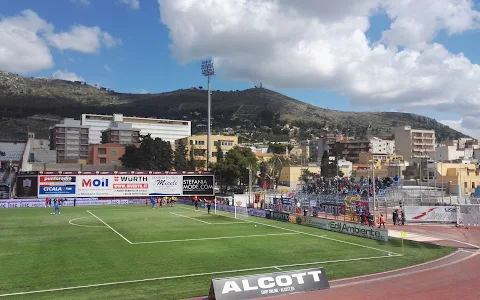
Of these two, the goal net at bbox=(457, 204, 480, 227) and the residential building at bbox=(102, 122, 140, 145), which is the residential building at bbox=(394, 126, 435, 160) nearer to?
the residential building at bbox=(102, 122, 140, 145)

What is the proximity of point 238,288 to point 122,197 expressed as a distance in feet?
195

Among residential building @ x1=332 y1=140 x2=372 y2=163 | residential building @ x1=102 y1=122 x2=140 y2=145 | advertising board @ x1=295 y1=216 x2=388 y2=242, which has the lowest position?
advertising board @ x1=295 y1=216 x2=388 y2=242

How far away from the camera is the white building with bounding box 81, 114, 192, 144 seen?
176m

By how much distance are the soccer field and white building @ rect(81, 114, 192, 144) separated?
14451 centimetres

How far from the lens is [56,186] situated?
67.4 meters

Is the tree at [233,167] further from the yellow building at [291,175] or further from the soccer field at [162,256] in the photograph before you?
the soccer field at [162,256]

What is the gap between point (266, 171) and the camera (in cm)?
9631

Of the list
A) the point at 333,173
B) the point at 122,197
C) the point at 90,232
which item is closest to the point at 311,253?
the point at 90,232

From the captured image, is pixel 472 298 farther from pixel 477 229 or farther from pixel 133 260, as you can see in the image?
pixel 477 229

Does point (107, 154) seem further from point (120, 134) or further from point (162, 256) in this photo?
point (162, 256)

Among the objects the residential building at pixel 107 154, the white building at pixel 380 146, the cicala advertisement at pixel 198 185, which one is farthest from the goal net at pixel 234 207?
the white building at pixel 380 146

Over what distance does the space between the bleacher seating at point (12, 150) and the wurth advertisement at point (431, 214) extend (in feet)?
301

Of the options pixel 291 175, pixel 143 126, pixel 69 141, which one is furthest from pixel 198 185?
pixel 143 126

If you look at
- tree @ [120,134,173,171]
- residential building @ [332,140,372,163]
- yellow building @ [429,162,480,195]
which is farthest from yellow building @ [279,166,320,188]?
residential building @ [332,140,372,163]
